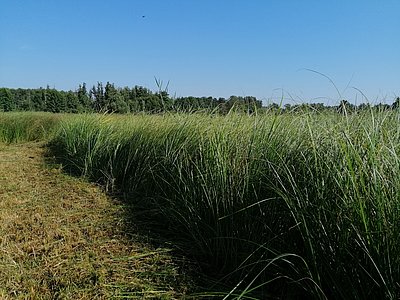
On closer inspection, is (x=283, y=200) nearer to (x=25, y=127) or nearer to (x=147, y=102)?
(x=147, y=102)

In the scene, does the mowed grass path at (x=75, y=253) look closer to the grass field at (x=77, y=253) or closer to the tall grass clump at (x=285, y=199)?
the grass field at (x=77, y=253)

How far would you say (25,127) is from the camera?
8023 mm

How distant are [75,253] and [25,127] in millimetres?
7041

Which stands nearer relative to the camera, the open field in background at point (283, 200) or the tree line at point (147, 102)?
the open field in background at point (283, 200)

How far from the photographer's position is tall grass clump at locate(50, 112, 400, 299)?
43.3 inches

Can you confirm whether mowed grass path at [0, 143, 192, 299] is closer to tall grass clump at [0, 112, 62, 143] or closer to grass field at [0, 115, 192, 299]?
grass field at [0, 115, 192, 299]

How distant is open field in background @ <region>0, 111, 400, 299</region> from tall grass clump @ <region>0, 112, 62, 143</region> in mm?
5735

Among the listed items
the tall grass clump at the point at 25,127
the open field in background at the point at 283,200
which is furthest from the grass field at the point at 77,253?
the tall grass clump at the point at 25,127

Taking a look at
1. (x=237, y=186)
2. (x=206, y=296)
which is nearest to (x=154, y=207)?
(x=237, y=186)

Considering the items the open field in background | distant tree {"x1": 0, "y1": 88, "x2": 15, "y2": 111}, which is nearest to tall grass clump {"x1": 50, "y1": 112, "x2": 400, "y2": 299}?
the open field in background

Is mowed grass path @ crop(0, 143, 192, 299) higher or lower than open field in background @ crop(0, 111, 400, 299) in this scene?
lower

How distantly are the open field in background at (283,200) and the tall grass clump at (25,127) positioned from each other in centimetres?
573

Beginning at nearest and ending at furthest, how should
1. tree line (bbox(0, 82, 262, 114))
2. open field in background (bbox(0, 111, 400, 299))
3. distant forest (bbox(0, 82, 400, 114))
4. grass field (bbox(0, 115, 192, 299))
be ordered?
open field in background (bbox(0, 111, 400, 299))
grass field (bbox(0, 115, 192, 299))
distant forest (bbox(0, 82, 400, 114))
tree line (bbox(0, 82, 262, 114))

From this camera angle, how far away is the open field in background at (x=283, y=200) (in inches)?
43.3
